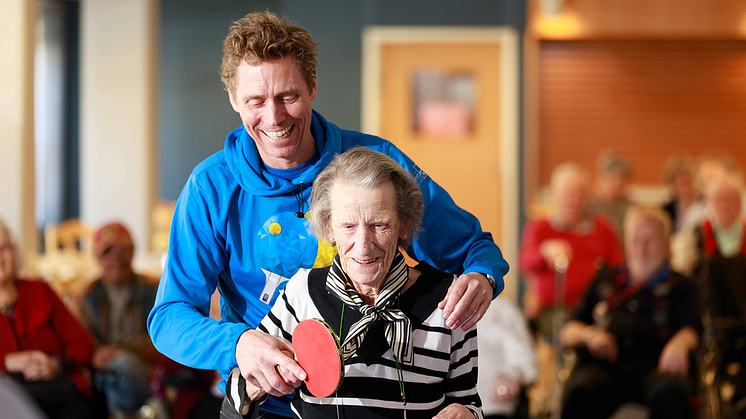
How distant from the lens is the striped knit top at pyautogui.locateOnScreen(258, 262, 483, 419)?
1138mm

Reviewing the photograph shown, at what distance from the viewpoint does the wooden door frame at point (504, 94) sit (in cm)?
557

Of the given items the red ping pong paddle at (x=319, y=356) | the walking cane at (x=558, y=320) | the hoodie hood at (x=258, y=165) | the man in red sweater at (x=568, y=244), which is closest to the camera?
the red ping pong paddle at (x=319, y=356)

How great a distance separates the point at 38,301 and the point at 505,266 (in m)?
2.18

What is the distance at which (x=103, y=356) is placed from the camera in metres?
2.89

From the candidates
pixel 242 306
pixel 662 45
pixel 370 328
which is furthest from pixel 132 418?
pixel 662 45

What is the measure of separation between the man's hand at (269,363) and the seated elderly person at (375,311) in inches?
2.7

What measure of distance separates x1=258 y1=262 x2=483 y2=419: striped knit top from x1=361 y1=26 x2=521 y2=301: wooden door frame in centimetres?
445

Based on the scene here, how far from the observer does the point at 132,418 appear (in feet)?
9.19

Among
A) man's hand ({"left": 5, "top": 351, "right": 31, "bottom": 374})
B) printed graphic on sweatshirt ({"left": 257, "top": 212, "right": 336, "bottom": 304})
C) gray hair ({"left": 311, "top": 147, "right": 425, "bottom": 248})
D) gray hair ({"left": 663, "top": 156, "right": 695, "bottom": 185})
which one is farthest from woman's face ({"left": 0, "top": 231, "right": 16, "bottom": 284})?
gray hair ({"left": 663, "top": 156, "right": 695, "bottom": 185})

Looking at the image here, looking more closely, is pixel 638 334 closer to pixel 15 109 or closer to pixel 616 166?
pixel 616 166

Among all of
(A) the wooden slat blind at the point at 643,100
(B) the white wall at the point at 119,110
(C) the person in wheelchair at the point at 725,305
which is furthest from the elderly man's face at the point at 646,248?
(B) the white wall at the point at 119,110

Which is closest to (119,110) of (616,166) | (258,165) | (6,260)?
(6,260)

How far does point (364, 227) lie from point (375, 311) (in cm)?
14

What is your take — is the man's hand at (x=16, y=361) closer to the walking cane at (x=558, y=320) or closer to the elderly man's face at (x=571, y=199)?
the walking cane at (x=558, y=320)
